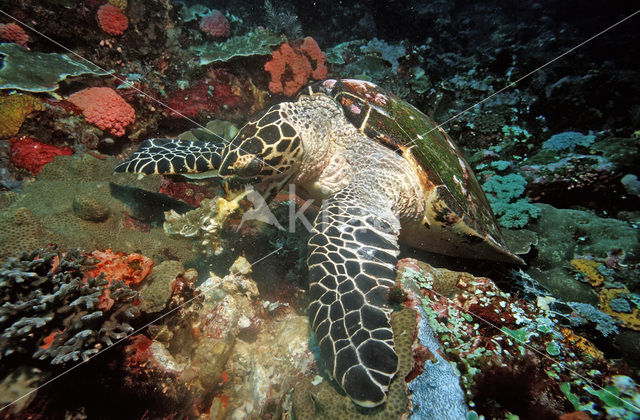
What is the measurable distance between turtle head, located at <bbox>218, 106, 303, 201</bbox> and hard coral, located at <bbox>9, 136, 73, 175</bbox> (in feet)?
8.53

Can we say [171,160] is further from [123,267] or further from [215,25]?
[215,25]

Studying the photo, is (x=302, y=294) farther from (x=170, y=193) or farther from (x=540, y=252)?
(x=540, y=252)

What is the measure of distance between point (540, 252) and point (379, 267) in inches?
129

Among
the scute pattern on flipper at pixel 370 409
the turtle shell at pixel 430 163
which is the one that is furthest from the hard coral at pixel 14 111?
the scute pattern on flipper at pixel 370 409

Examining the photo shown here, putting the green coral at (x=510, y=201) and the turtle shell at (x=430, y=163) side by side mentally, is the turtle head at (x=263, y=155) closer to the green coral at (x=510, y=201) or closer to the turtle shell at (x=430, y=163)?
the turtle shell at (x=430, y=163)

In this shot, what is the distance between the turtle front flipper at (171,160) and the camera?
2871 millimetres

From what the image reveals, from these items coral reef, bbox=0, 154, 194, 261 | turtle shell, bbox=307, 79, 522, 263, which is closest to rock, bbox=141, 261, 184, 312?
coral reef, bbox=0, 154, 194, 261

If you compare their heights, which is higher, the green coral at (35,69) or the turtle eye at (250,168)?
the turtle eye at (250,168)

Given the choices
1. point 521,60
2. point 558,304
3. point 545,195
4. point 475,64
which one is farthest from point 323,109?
point 521,60

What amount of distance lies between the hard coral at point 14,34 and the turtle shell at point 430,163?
15.2ft

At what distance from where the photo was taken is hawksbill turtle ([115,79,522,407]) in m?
1.64

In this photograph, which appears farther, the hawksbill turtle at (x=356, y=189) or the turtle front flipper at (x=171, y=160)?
the turtle front flipper at (x=171, y=160)

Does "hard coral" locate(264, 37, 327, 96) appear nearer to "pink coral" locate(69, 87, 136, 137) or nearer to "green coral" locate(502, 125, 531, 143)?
"pink coral" locate(69, 87, 136, 137)

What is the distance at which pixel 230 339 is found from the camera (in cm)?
219
